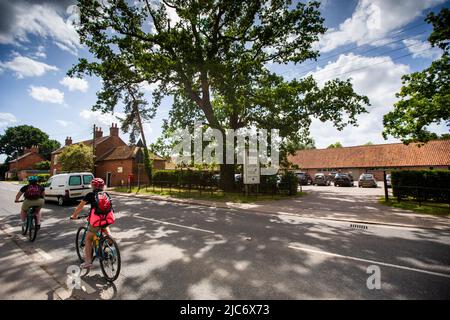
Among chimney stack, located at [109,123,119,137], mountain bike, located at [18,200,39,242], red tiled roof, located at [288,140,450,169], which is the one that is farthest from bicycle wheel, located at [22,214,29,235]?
chimney stack, located at [109,123,119,137]

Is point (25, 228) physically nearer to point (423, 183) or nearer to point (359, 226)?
point (359, 226)

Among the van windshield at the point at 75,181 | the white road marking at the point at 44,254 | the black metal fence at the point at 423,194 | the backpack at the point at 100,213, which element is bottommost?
the white road marking at the point at 44,254

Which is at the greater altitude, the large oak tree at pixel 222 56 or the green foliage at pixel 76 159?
the large oak tree at pixel 222 56

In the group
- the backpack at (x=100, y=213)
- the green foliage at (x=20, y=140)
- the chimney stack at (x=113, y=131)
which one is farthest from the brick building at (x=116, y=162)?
the green foliage at (x=20, y=140)

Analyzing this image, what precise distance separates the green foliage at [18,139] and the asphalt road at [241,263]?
328 ft

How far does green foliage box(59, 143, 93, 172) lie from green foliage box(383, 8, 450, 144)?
34.1m

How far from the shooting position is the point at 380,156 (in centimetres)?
4009

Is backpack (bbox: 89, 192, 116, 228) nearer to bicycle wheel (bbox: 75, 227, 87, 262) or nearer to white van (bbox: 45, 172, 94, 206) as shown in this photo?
bicycle wheel (bbox: 75, 227, 87, 262)

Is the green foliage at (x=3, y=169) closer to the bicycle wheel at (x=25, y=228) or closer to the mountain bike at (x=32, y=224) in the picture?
the bicycle wheel at (x=25, y=228)

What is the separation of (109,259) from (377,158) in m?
46.8

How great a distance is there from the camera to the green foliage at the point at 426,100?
13008 millimetres

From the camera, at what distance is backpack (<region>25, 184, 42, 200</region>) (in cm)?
689

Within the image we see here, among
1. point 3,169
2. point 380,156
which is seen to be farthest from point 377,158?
point 3,169

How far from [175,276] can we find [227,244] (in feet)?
7.17
